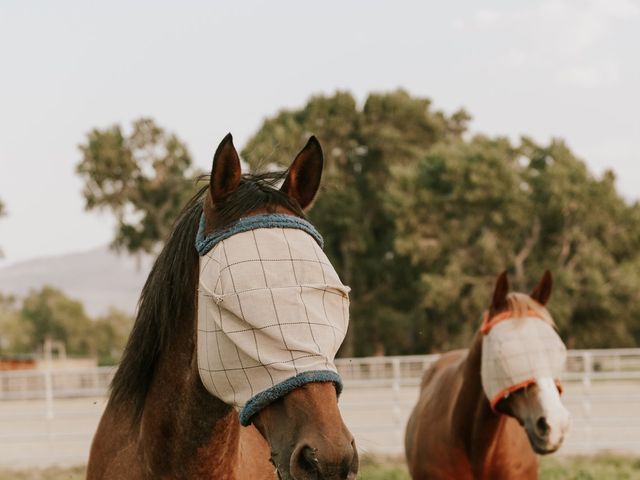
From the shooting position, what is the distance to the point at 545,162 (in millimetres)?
31219

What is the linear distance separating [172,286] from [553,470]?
23.9 feet

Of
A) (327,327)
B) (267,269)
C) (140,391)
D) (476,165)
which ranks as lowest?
(140,391)

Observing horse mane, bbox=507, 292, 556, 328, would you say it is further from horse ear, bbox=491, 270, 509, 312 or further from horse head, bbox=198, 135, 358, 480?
horse head, bbox=198, 135, 358, 480

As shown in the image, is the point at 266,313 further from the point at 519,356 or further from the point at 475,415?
the point at 475,415

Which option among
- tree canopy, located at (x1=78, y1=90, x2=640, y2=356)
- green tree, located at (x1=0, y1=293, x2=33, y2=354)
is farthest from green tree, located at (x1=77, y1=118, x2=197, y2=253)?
green tree, located at (x1=0, y1=293, x2=33, y2=354)

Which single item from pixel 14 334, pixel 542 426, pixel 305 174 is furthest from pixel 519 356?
pixel 14 334

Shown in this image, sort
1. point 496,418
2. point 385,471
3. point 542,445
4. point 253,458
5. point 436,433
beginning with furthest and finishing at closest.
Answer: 1. point 385,471
2. point 436,433
3. point 496,418
4. point 542,445
5. point 253,458

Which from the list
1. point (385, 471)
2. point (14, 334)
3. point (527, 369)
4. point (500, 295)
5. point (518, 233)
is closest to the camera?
point (527, 369)

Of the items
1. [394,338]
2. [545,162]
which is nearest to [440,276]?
[394,338]

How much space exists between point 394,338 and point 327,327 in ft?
102

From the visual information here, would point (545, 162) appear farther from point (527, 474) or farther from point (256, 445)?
point (256, 445)

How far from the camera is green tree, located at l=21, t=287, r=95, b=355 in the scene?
292 ft

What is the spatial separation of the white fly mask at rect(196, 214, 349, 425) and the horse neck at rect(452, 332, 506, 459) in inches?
111

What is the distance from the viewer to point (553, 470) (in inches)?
333
